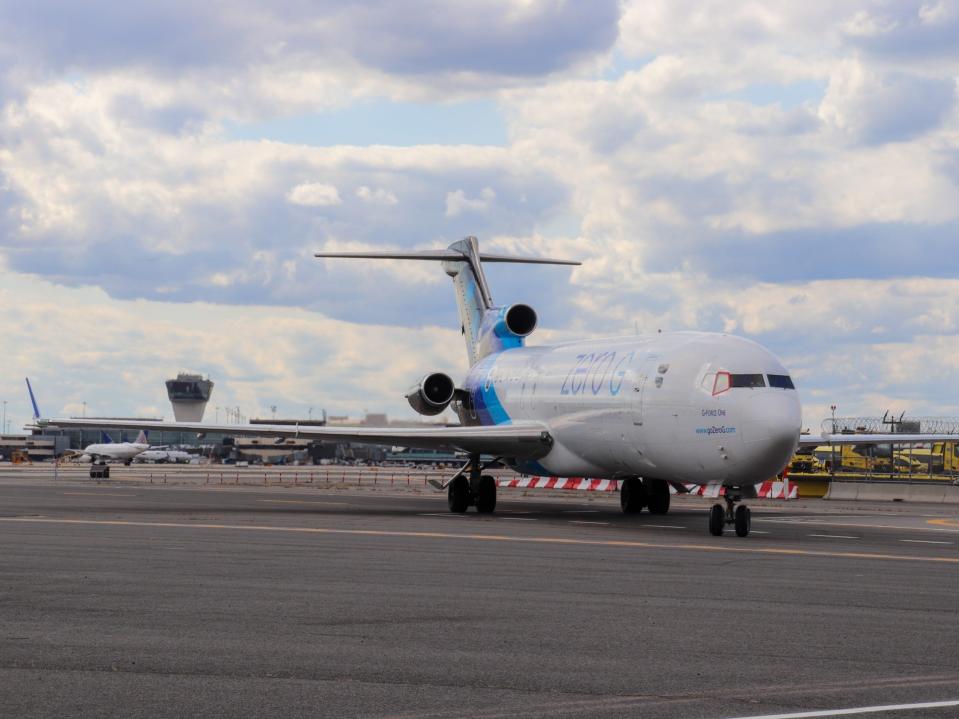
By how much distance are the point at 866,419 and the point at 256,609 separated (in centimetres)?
3684

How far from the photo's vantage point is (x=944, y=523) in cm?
3014

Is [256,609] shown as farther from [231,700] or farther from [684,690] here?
[684,690]

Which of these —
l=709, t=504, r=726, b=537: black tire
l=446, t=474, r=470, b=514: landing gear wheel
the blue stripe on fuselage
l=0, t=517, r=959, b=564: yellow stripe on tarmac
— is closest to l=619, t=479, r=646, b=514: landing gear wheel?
the blue stripe on fuselage

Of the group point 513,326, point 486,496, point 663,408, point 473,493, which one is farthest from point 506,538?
point 513,326

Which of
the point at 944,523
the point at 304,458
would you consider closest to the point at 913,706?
the point at 944,523

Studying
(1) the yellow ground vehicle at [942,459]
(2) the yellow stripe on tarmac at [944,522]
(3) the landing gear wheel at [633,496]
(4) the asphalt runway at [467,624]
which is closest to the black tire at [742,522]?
(4) the asphalt runway at [467,624]

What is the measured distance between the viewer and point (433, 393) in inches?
1459

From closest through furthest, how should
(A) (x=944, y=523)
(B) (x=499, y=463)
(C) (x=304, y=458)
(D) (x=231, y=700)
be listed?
(D) (x=231, y=700)
(A) (x=944, y=523)
(B) (x=499, y=463)
(C) (x=304, y=458)

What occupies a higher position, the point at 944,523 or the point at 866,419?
the point at 866,419

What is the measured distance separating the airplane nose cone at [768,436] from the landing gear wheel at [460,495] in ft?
35.2

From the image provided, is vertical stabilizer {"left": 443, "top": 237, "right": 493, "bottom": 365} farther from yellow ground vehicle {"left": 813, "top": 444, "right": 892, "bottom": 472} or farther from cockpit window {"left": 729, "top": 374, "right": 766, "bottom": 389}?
yellow ground vehicle {"left": 813, "top": 444, "right": 892, "bottom": 472}

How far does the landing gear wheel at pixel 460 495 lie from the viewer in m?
33.3

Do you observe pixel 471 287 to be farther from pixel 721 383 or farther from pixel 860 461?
pixel 860 461

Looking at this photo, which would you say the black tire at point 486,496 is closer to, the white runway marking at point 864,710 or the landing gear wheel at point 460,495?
the landing gear wheel at point 460,495
